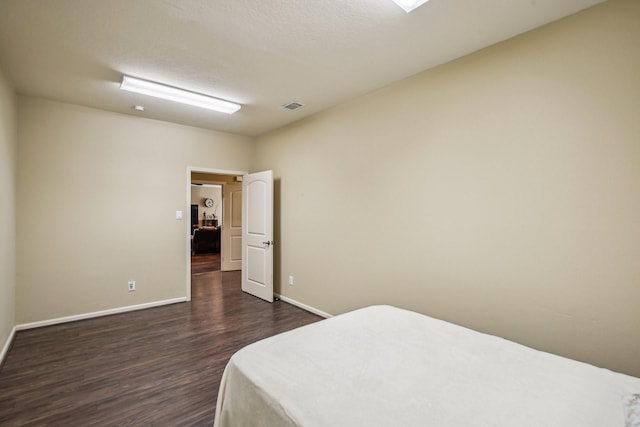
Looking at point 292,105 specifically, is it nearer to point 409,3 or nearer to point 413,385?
point 409,3

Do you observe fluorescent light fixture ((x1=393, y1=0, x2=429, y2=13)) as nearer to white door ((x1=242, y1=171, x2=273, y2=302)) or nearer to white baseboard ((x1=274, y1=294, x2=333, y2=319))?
white door ((x1=242, y1=171, x2=273, y2=302))

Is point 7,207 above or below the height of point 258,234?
above

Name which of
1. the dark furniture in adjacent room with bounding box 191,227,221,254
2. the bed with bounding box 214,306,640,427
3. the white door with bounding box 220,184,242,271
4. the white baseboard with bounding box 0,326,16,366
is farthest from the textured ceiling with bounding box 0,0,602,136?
the dark furniture in adjacent room with bounding box 191,227,221,254

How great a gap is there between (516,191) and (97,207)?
4403 mm

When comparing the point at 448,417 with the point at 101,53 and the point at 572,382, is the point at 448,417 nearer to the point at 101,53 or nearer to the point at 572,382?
the point at 572,382

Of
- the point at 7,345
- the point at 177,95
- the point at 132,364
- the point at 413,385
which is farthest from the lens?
the point at 177,95

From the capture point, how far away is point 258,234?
4.49 m

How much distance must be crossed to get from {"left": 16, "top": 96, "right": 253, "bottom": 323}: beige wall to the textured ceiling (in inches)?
22.8

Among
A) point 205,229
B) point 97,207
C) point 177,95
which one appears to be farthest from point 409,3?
point 205,229

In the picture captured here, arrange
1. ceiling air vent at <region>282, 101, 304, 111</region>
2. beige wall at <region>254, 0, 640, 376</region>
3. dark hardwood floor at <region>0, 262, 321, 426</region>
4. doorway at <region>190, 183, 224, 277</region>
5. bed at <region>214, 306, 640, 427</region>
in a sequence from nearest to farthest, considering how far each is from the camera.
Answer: bed at <region>214, 306, 640, 427</region>
beige wall at <region>254, 0, 640, 376</region>
dark hardwood floor at <region>0, 262, 321, 426</region>
ceiling air vent at <region>282, 101, 304, 111</region>
doorway at <region>190, 183, 224, 277</region>

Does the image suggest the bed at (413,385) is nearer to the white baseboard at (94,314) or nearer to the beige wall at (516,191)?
the beige wall at (516,191)

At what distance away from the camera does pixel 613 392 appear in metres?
1.16

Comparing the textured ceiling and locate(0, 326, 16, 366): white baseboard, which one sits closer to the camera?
the textured ceiling

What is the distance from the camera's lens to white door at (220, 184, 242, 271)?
257 inches
